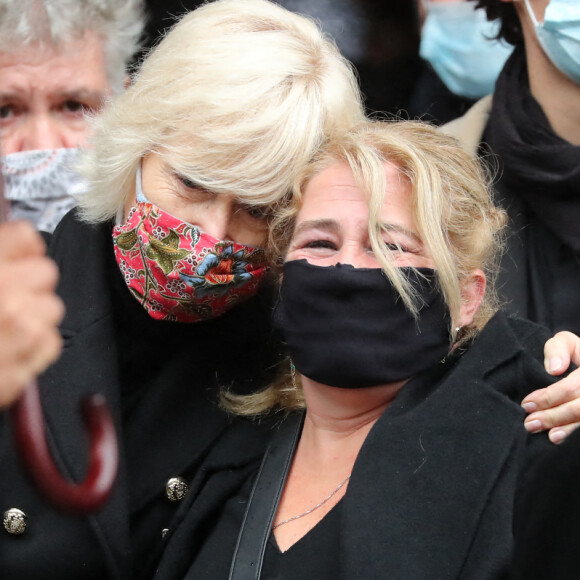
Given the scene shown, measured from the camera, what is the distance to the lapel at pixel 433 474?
7.14 ft

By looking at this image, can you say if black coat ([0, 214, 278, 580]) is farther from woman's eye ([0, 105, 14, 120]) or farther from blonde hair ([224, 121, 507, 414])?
woman's eye ([0, 105, 14, 120])

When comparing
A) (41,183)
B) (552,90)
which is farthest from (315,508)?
(41,183)

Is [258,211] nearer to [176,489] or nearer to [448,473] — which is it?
[176,489]

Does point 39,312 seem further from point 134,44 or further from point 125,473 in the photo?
point 134,44

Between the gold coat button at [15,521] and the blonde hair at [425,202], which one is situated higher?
the blonde hair at [425,202]

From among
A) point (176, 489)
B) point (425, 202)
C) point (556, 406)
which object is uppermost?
point (425, 202)

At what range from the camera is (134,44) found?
4.04m

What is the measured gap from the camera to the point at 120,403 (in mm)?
2969

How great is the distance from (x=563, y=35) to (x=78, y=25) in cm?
166

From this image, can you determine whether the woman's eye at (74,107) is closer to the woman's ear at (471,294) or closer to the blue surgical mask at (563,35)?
the blue surgical mask at (563,35)

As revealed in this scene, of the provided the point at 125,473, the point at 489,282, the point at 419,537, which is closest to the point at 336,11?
the point at 489,282

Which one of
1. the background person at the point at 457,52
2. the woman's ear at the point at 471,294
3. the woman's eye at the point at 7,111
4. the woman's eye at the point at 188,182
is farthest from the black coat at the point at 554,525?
the woman's eye at the point at 7,111

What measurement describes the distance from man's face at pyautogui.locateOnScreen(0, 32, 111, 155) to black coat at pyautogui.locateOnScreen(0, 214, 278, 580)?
71 cm

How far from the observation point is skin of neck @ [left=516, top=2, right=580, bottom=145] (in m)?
3.32
